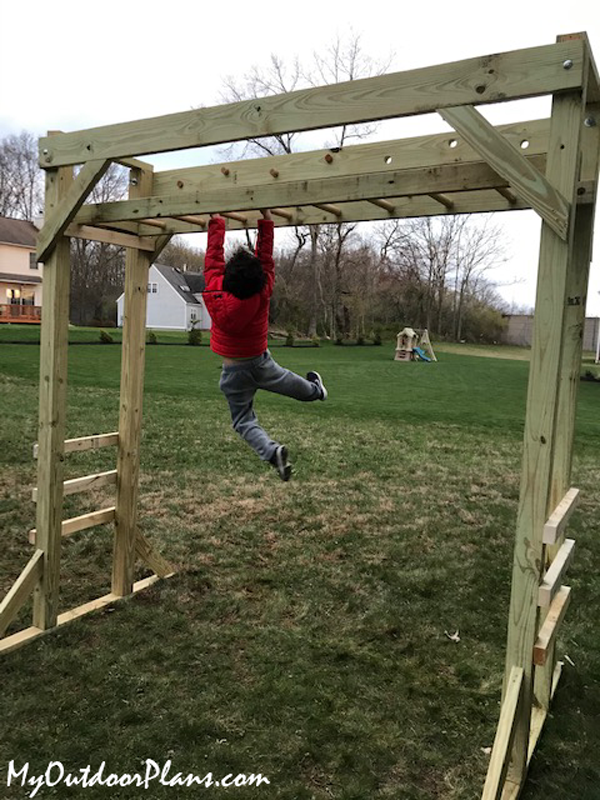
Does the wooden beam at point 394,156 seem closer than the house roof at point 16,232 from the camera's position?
Yes

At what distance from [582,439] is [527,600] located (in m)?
9.20

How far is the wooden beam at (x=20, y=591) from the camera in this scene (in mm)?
3625

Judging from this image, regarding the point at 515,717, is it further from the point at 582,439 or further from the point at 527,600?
the point at 582,439

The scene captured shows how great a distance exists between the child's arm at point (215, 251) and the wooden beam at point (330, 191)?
19 centimetres

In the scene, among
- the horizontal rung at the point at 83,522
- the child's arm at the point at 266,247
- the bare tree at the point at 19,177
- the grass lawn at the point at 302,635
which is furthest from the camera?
the bare tree at the point at 19,177

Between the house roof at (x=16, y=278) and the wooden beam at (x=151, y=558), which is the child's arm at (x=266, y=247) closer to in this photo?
the wooden beam at (x=151, y=558)

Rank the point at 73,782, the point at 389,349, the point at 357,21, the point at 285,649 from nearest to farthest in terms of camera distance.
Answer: the point at 73,782
the point at 285,649
the point at 357,21
the point at 389,349

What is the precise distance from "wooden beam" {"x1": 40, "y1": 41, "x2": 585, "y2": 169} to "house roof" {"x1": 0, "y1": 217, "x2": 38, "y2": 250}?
3759 centimetres

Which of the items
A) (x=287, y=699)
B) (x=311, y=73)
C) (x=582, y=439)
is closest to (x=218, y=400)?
(x=582, y=439)

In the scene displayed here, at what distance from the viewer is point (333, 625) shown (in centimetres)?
405

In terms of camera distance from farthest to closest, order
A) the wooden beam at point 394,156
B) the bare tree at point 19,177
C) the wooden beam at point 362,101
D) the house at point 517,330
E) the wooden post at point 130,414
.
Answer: the bare tree at point 19,177
the house at point 517,330
the wooden post at point 130,414
the wooden beam at point 394,156
the wooden beam at point 362,101

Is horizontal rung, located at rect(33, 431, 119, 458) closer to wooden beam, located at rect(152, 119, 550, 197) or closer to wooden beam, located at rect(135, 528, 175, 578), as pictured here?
wooden beam, located at rect(135, 528, 175, 578)

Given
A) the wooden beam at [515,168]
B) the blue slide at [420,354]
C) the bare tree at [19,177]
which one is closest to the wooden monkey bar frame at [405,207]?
the wooden beam at [515,168]

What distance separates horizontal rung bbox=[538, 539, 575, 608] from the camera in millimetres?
2318
